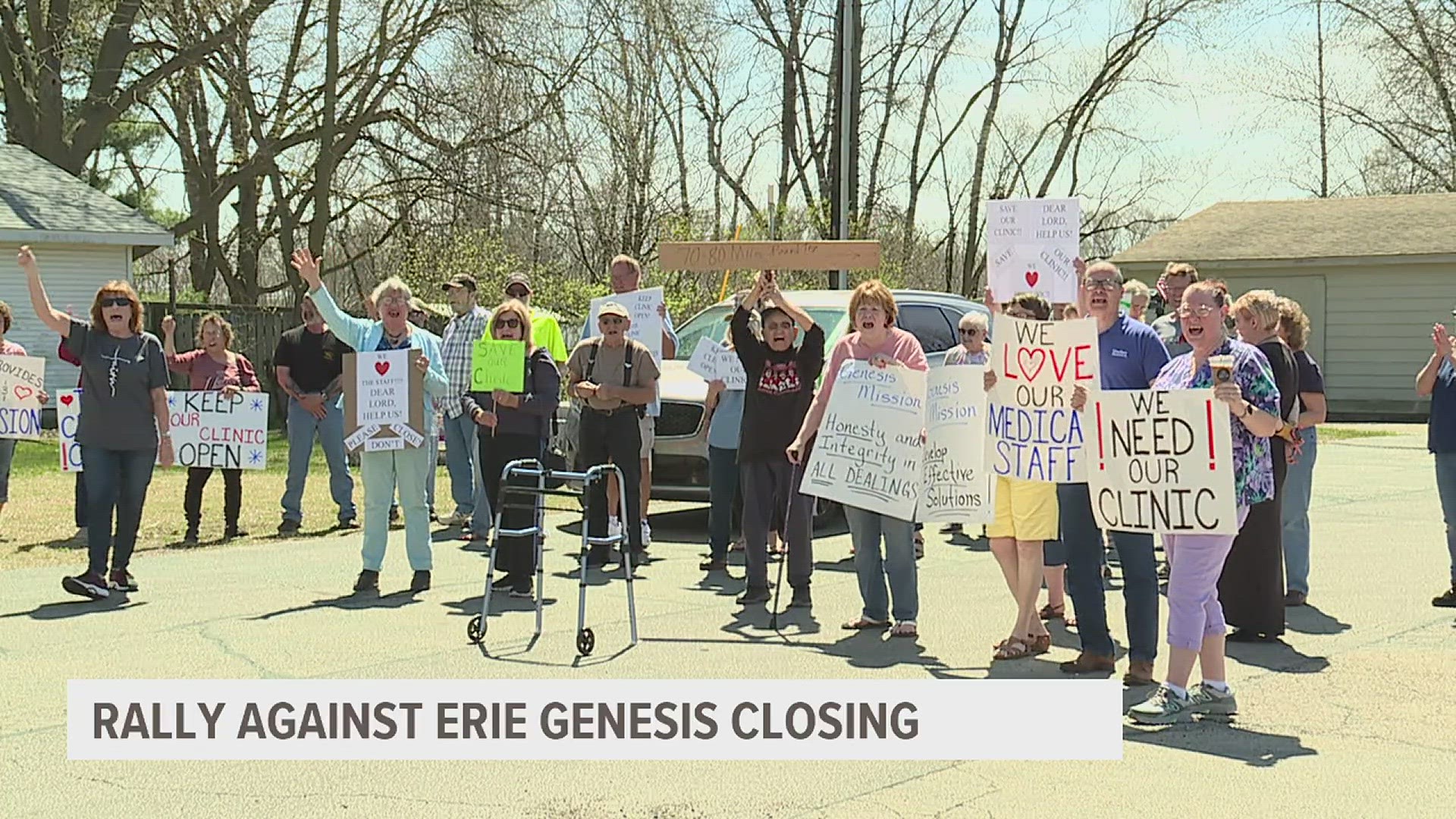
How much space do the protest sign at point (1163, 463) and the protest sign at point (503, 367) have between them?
429cm

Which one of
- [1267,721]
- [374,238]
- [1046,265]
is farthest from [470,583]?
[374,238]

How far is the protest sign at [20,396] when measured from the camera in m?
12.3

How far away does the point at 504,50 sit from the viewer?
27938 millimetres

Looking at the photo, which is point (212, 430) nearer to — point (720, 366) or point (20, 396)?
point (20, 396)

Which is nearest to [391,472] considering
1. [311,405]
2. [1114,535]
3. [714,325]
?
[311,405]

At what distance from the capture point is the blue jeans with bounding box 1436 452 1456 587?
9.88m

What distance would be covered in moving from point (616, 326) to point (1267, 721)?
5.33m

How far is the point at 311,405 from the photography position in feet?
42.9

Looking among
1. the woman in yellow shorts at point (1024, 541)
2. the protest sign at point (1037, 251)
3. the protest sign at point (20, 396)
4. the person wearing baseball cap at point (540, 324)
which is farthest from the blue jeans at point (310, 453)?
the woman in yellow shorts at point (1024, 541)

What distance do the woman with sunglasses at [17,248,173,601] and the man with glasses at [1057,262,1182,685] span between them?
5.62 meters

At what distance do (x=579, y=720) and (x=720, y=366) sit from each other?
5.22 m

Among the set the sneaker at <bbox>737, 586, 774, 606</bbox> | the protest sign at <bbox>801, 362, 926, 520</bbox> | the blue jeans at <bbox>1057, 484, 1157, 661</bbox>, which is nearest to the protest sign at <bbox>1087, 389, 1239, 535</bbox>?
the blue jeans at <bbox>1057, 484, 1157, 661</bbox>

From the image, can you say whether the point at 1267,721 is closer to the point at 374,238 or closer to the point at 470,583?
the point at 470,583

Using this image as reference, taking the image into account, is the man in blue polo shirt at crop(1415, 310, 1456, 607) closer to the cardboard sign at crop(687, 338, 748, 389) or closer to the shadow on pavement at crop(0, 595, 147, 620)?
the cardboard sign at crop(687, 338, 748, 389)
